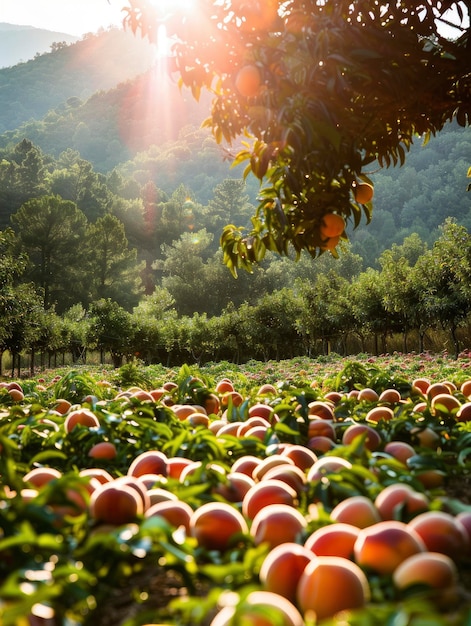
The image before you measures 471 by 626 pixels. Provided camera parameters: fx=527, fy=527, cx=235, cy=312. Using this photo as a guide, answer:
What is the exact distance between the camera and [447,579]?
1.07 meters

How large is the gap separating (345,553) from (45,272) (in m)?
52.4

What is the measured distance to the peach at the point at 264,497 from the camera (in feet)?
5.10

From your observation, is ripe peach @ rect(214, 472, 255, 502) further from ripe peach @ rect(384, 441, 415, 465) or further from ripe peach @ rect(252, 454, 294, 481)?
ripe peach @ rect(384, 441, 415, 465)

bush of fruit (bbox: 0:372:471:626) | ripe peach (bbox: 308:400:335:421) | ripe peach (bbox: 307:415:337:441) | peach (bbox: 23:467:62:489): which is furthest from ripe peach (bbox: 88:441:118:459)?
ripe peach (bbox: 308:400:335:421)

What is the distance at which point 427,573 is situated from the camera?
1.07 meters

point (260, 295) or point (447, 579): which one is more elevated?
point (260, 295)

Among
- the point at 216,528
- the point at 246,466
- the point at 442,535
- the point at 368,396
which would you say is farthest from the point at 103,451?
the point at 368,396

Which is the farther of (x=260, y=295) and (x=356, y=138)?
(x=260, y=295)

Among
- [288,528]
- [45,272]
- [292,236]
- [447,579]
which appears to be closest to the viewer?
[447,579]

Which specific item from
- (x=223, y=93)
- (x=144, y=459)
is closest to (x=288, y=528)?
(x=144, y=459)

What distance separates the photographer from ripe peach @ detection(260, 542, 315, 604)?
1.12m

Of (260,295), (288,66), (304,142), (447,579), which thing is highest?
(260,295)

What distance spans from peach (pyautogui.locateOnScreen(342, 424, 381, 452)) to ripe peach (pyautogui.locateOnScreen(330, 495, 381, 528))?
80 cm

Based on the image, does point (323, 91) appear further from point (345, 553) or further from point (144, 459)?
point (345, 553)
